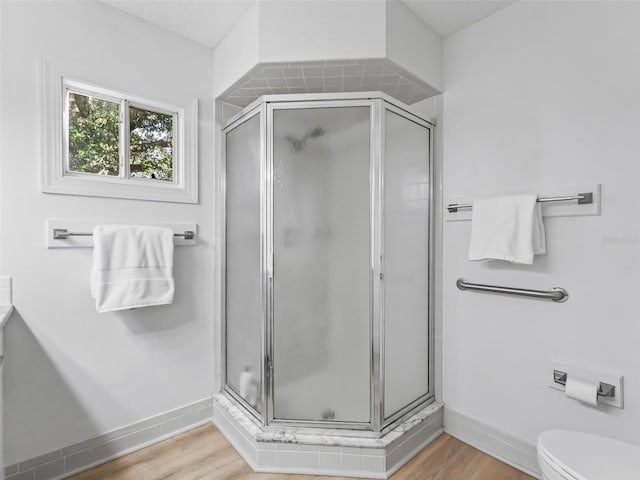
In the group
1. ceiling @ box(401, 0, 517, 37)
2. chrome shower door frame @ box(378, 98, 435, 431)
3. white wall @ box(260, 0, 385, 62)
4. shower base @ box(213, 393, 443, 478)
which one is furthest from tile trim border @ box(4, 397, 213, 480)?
ceiling @ box(401, 0, 517, 37)

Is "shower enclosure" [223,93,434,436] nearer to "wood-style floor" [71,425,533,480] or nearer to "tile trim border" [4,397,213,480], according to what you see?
"wood-style floor" [71,425,533,480]

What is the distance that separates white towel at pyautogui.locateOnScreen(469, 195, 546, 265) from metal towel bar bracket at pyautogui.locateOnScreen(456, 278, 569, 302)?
193mm

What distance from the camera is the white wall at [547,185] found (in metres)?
1.40

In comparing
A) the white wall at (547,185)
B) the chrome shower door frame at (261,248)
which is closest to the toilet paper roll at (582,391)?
the white wall at (547,185)

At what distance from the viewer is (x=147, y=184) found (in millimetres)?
1908

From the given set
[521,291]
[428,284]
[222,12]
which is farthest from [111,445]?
[222,12]

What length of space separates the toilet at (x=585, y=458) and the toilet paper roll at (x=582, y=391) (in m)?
0.17

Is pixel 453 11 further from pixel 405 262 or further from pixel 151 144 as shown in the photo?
pixel 151 144

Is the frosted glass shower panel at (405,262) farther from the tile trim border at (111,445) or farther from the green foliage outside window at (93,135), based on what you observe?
the green foliage outside window at (93,135)

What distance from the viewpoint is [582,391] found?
1435mm

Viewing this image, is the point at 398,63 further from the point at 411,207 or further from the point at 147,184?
the point at 147,184

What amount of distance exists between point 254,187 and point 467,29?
150 cm

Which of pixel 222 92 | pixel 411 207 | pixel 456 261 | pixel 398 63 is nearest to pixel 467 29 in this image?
pixel 398 63

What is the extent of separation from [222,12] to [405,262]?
1.69 metres
